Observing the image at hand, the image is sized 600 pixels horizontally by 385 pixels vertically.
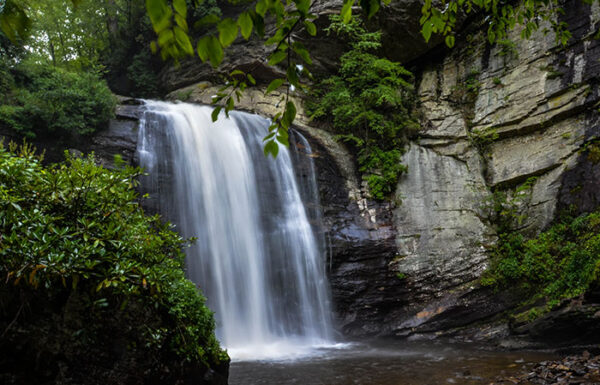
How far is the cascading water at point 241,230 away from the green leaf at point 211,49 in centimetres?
745

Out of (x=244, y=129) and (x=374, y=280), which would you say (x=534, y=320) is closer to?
(x=374, y=280)

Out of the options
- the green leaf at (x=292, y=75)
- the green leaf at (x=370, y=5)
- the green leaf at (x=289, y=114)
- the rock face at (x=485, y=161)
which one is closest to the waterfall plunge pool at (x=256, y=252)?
the rock face at (x=485, y=161)

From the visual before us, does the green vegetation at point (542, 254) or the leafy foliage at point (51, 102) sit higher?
the leafy foliage at point (51, 102)

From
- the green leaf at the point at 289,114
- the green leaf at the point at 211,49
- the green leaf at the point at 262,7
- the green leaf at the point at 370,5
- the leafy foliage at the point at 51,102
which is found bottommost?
the green leaf at the point at 289,114

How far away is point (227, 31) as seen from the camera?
3.73 ft

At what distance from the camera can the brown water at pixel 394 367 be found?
18.6 feet

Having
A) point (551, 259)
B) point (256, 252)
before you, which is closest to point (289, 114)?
point (256, 252)

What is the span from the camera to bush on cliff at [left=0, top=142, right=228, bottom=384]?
2.69 metres

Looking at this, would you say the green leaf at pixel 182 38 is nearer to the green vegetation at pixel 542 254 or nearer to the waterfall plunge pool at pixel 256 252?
the waterfall plunge pool at pixel 256 252

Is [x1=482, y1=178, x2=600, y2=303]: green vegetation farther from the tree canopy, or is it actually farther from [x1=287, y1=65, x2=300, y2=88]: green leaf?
[x1=287, y1=65, x2=300, y2=88]: green leaf

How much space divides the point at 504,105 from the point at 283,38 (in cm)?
1202

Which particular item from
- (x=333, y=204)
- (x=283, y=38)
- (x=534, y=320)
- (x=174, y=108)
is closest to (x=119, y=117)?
(x=174, y=108)

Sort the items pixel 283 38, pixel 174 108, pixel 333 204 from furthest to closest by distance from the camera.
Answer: pixel 174 108 → pixel 333 204 → pixel 283 38

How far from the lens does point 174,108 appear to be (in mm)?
11969
